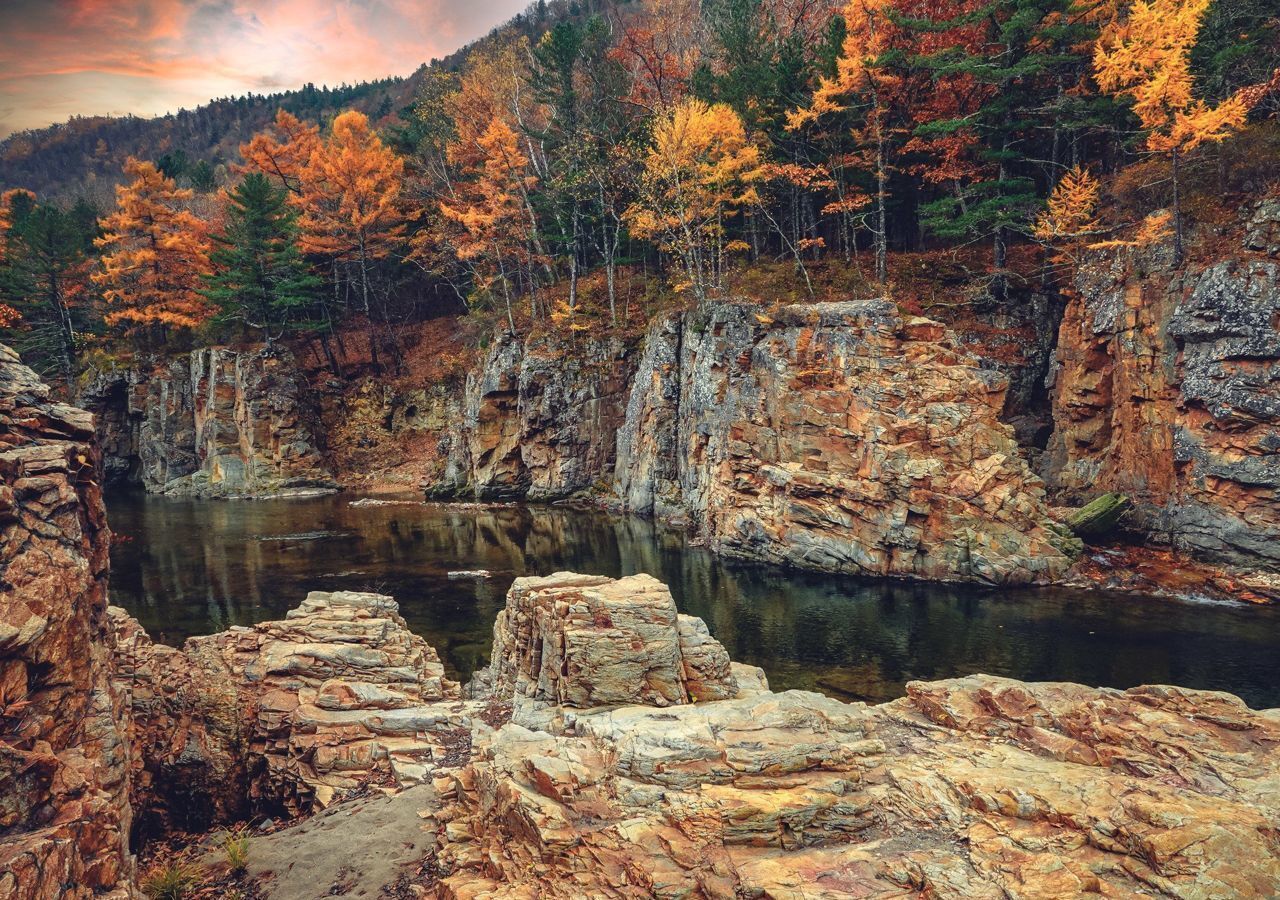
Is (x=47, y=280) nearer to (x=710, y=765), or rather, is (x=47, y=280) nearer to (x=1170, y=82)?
(x=710, y=765)

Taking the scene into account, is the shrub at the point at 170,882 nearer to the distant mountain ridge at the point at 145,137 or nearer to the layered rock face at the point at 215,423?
the layered rock face at the point at 215,423

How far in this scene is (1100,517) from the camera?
30.4 metres

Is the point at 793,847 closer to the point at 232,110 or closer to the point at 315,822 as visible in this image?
the point at 315,822

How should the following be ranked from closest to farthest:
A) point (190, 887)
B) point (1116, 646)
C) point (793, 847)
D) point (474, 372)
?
point (793, 847), point (190, 887), point (1116, 646), point (474, 372)

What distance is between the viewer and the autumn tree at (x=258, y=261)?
5597 centimetres

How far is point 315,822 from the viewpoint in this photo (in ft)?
39.9

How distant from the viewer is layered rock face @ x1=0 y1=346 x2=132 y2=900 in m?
7.53

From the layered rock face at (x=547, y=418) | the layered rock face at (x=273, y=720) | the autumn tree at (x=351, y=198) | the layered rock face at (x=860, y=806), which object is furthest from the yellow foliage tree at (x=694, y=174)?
the layered rock face at (x=860, y=806)

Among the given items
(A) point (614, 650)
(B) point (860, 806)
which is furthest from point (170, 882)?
(B) point (860, 806)

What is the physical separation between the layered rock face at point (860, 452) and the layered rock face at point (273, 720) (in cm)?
2105

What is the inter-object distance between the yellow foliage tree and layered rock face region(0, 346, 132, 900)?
35.2m

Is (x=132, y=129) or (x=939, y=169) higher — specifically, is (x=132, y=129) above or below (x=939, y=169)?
above

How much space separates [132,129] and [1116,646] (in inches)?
7786

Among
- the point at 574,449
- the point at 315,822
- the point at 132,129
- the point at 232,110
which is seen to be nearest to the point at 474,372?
the point at 574,449
